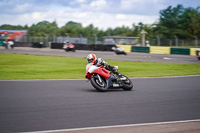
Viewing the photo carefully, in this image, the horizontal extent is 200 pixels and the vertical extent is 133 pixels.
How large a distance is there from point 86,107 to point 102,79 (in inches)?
96.3

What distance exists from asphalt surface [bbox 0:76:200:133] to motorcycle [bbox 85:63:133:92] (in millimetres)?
251

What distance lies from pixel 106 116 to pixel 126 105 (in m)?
1.26

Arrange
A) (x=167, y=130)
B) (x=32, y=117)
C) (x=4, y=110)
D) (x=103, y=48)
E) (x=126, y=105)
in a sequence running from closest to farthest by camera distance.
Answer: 1. (x=167, y=130)
2. (x=32, y=117)
3. (x=4, y=110)
4. (x=126, y=105)
5. (x=103, y=48)

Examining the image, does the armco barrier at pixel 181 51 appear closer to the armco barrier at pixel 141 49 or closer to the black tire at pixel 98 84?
the armco barrier at pixel 141 49

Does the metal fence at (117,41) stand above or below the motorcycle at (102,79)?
above

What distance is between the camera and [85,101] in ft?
25.5

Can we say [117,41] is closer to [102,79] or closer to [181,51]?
[181,51]

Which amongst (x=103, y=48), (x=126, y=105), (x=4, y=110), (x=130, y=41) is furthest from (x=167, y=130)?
(x=130, y=41)

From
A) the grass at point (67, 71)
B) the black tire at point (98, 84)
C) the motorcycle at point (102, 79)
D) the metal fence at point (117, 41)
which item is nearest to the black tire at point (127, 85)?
the motorcycle at point (102, 79)

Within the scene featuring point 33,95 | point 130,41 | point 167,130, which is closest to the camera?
point 167,130

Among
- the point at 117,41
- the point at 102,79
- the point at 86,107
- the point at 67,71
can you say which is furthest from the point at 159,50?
the point at 86,107

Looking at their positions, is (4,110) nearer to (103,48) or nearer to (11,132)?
(11,132)

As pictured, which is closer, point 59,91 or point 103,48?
point 59,91

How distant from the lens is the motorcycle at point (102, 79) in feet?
29.9
